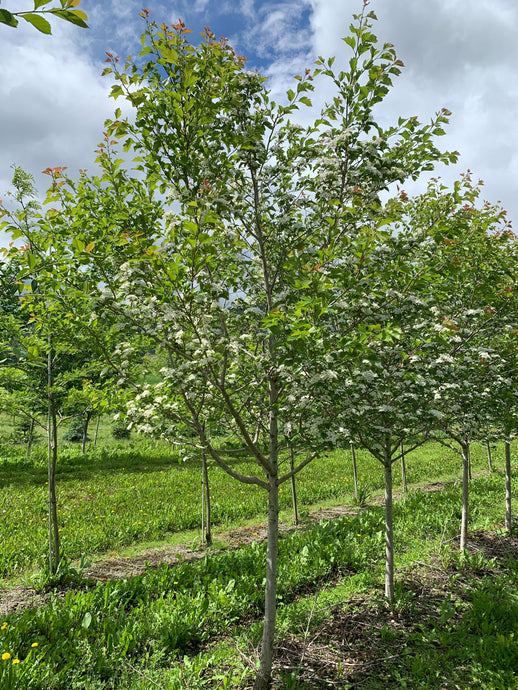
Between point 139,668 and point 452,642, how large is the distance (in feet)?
10.8

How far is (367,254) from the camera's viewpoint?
302 cm

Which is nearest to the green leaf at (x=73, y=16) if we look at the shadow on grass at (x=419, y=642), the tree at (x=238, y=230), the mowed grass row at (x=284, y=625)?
the tree at (x=238, y=230)

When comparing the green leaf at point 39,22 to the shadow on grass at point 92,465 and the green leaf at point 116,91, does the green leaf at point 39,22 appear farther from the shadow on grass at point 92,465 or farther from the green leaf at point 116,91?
the shadow on grass at point 92,465

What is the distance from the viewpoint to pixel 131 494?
1035 centimetres

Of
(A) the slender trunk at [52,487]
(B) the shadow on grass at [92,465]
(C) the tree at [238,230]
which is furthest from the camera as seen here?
(B) the shadow on grass at [92,465]

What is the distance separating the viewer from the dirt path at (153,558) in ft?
16.9

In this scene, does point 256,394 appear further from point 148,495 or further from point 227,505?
point 148,495

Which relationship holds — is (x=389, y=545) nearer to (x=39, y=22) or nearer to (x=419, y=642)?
(x=419, y=642)

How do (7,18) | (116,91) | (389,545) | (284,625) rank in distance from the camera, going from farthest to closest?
(389,545) < (284,625) < (116,91) < (7,18)

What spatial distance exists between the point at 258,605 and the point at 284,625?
0.83m

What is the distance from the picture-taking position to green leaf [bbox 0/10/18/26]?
1037 millimetres

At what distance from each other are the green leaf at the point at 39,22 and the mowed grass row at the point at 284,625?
4414mm

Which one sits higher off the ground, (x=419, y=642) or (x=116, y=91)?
(x=116, y=91)

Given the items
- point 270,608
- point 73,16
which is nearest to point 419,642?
point 270,608
